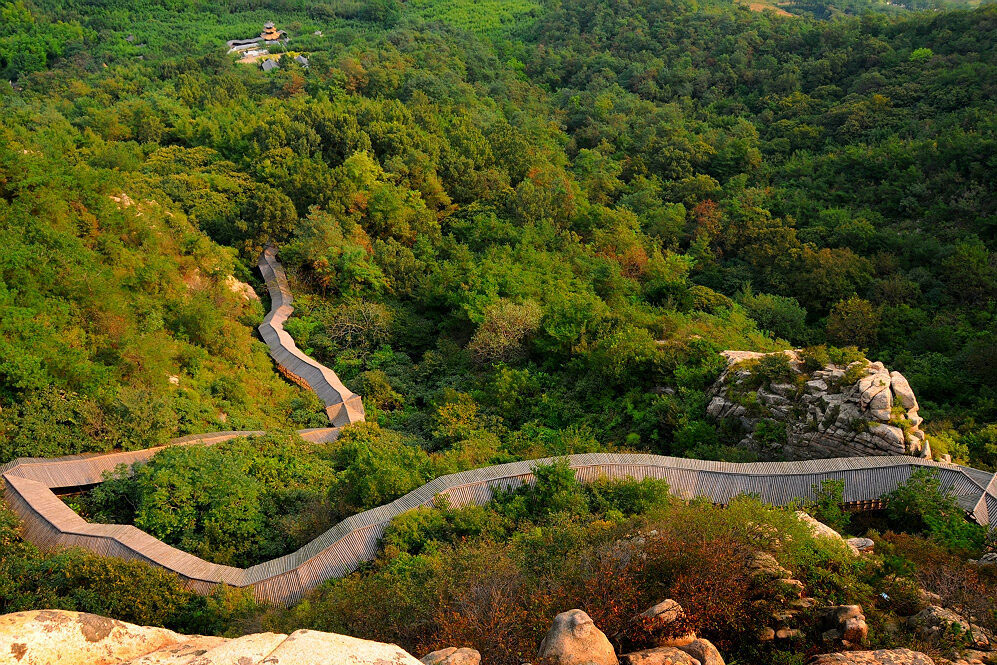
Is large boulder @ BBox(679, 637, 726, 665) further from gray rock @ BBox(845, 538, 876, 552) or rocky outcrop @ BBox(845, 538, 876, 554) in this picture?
gray rock @ BBox(845, 538, 876, 552)

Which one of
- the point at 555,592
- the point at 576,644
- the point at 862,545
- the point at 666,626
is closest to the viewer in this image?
the point at 576,644

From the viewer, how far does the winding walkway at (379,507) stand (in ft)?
45.0

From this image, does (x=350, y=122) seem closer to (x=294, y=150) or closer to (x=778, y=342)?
(x=294, y=150)

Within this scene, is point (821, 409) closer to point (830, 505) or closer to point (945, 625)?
point (830, 505)

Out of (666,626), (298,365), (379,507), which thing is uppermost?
(666,626)

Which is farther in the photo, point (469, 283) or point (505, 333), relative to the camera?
point (469, 283)

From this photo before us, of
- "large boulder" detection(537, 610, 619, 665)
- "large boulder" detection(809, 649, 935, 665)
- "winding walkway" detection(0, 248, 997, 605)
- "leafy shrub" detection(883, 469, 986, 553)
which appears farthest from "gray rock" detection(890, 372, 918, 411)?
"large boulder" detection(537, 610, 619, 665)

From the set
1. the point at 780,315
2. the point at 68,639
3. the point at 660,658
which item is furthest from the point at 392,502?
the point at 780,315

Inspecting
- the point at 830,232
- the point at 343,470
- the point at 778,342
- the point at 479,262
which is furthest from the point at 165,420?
the point at 830,232

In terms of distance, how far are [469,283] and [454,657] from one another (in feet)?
61.6

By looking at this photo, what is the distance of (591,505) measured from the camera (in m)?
14.7

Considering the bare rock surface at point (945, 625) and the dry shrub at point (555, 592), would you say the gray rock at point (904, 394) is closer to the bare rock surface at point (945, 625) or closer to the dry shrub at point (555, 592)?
the bare rock surface at point (945, 625)

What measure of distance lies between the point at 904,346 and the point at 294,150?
2928 cm

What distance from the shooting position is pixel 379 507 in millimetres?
15148
